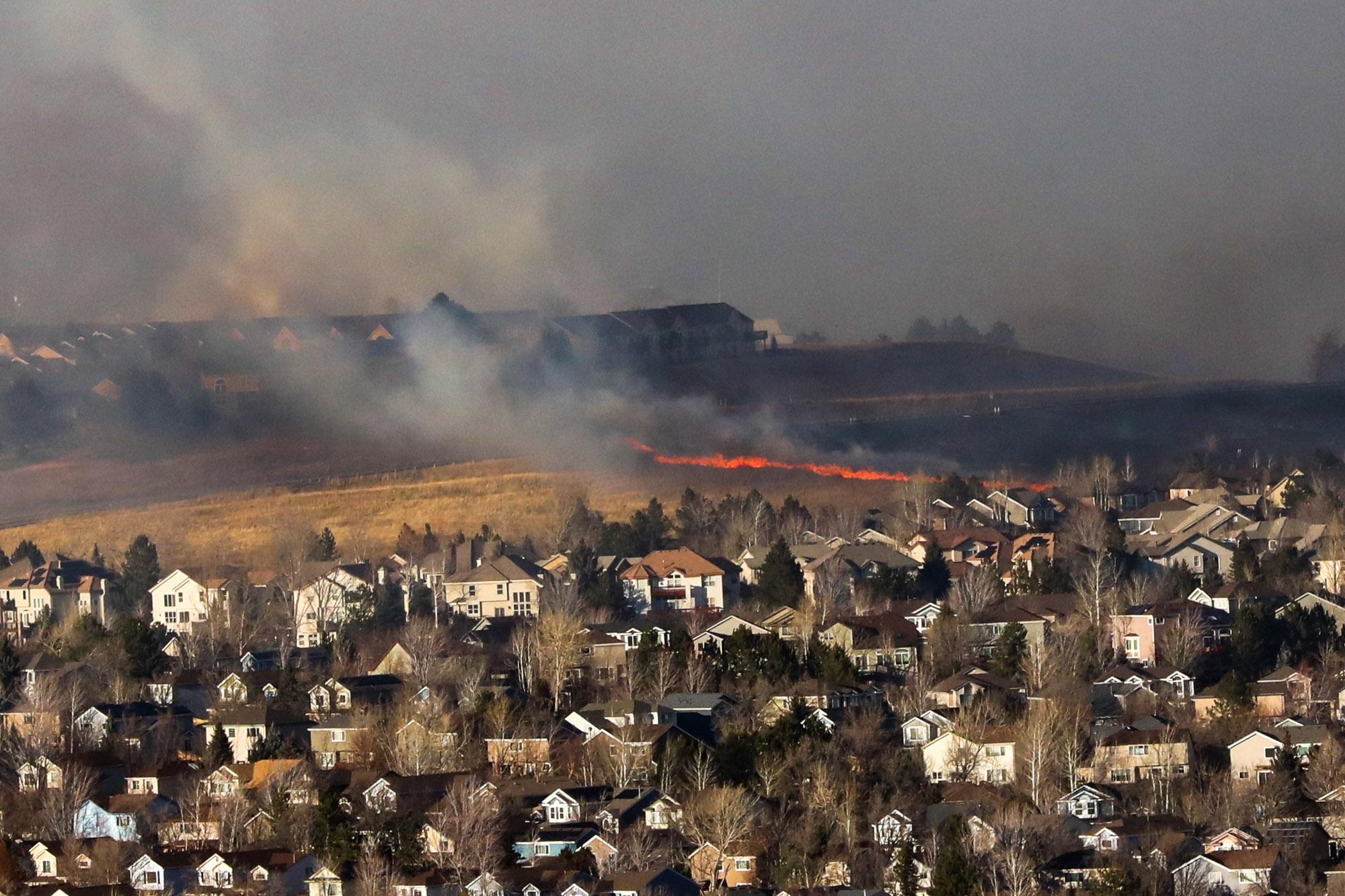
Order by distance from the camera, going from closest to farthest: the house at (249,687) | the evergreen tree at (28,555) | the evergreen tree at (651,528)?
1. the house at (249,687)
2. the evergreen tree at (651,528)
3. the evergreen tree at (28,555)

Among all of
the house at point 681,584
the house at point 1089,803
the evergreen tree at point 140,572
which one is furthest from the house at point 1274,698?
the evergreen tree at point 140,572

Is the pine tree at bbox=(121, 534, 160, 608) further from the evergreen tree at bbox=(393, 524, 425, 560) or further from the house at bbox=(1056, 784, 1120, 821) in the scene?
the house at bbox=(1056, 784, 1120, 821)

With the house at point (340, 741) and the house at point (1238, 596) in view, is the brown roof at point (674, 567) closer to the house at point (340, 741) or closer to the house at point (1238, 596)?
the house at point (1238, 596)

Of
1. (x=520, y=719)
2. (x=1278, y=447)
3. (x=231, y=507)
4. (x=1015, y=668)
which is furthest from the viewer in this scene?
(x=1278, y=447)

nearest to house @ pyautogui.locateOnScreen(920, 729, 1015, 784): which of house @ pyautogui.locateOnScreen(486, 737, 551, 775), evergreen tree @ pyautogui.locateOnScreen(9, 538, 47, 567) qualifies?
house @ pyautogui.locateOnScreen(486, 737, 551, 775)

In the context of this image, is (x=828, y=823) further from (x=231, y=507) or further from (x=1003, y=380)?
(x=1003, y=380)

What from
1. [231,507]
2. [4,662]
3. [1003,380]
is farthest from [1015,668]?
[1003,380]

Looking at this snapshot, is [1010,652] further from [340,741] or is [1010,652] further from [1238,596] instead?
[340,741]

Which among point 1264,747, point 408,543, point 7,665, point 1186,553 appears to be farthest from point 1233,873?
point 408,543
